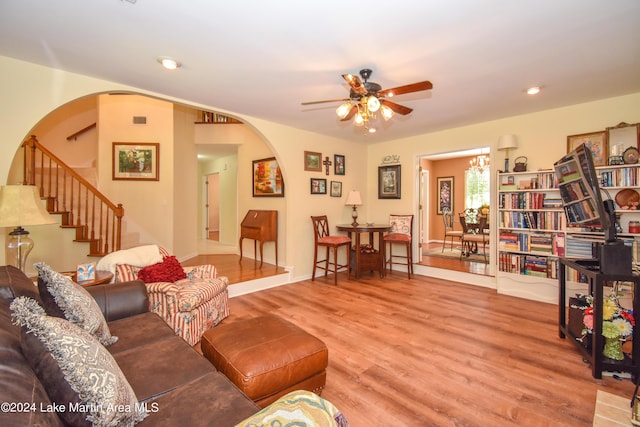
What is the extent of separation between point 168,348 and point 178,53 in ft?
7.09

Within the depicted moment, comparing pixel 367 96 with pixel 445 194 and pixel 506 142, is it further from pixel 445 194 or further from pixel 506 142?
pixel 445 194

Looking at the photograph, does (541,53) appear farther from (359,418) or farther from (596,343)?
(359,418)

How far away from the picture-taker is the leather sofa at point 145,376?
73 cm

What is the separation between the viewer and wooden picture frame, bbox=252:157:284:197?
5188 mm

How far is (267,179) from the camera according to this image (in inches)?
213

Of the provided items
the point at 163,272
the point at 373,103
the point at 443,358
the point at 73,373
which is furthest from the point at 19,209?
the point at 443,358

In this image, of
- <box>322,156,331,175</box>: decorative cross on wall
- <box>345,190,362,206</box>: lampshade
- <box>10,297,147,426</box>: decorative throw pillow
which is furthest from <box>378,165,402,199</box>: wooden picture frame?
<box>10,297,147,426</box>: decorative throw pillow

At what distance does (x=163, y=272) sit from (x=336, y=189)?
3.27 m

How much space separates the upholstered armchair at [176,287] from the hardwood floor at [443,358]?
43cm

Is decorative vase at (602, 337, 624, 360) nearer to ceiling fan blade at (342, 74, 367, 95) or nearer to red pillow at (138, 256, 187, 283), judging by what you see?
ceiling fan blade at (342, 74, 367, 95)

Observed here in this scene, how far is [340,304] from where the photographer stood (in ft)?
11.8

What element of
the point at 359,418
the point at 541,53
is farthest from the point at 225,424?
the point at 541,53

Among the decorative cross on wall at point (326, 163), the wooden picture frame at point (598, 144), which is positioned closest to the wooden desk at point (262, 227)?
the decorative cross on wall at point (326, 163)

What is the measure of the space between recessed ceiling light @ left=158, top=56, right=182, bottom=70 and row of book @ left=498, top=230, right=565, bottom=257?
170 inches
